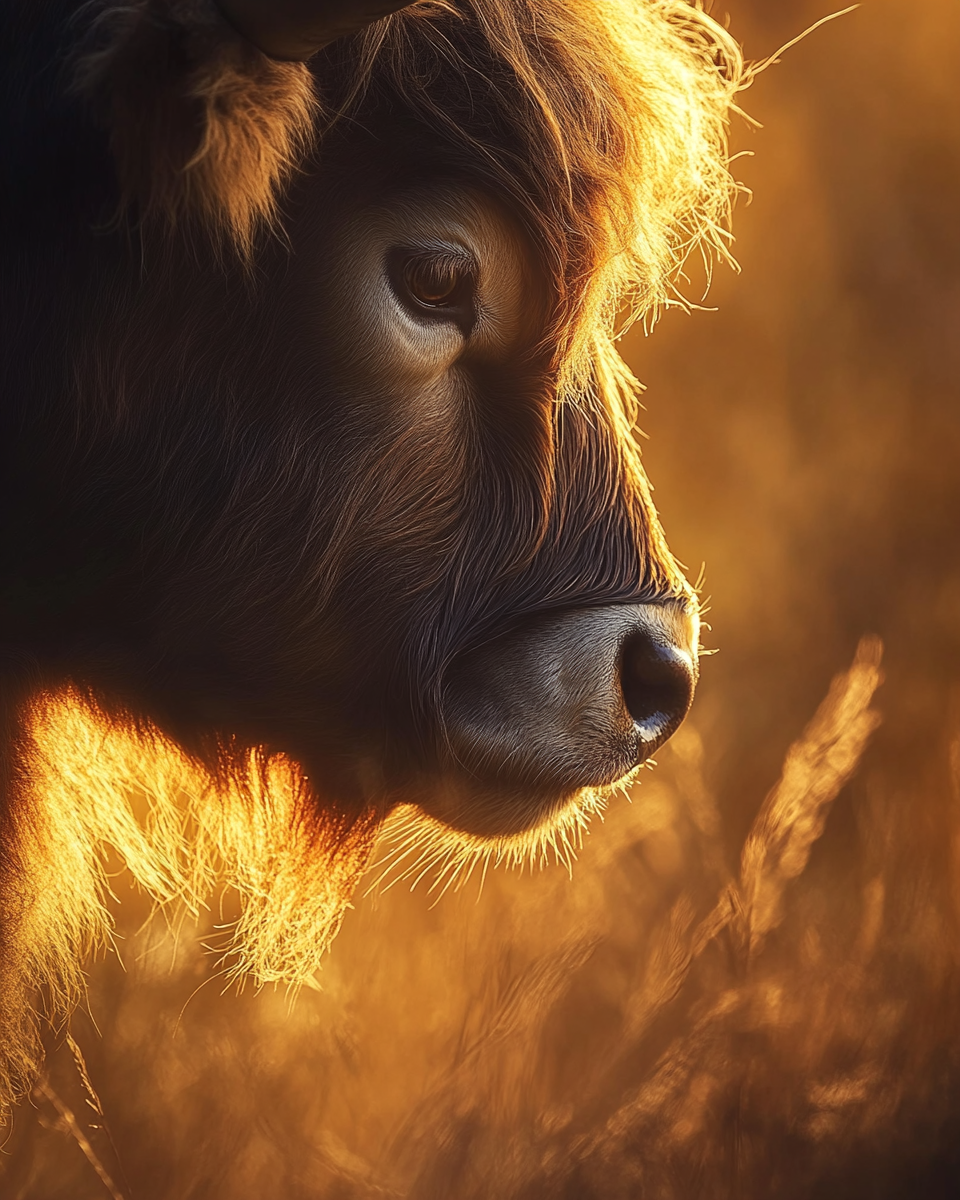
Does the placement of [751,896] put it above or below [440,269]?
below

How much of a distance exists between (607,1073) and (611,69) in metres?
1.46

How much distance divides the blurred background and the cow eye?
105 centimetres

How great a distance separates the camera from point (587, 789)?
1.06m

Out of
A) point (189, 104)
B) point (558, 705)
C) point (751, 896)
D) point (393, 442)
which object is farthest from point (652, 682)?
point (751, 896)

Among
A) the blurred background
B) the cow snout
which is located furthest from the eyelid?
the blurred background

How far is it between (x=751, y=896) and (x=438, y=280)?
4.30 ft

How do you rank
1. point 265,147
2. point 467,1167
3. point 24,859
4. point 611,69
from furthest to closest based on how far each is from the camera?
point 467,1167
point 24,859
point 611,69
point 265,147

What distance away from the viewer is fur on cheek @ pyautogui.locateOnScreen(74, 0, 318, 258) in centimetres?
71

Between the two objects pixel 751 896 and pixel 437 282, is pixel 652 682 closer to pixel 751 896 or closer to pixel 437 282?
pixel 437 282

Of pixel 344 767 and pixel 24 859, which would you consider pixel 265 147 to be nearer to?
pixel 344 767

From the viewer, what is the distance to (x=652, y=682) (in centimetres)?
102

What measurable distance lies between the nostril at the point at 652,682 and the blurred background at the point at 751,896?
0.88m

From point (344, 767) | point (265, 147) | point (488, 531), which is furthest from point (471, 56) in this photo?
point (344, 767)

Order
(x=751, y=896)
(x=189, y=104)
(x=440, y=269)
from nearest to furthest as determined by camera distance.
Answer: (x=189, y=104), (x=440, y=269), (x=751, y=896)
